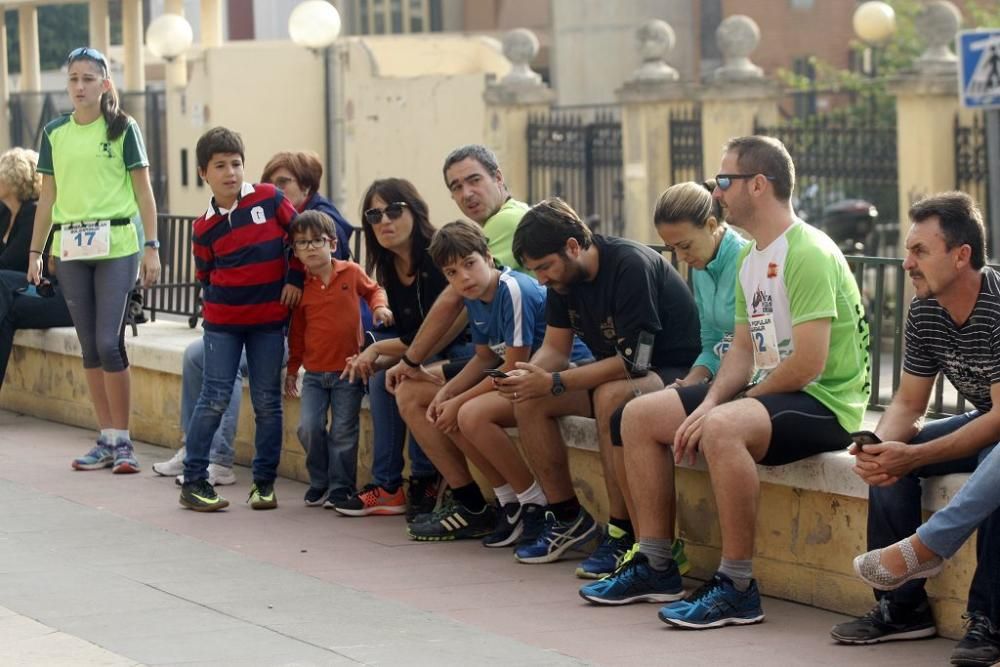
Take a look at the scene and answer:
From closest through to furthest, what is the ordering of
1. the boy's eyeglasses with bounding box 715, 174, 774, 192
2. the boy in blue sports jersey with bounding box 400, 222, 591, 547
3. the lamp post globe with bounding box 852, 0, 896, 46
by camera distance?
the boy's eyeglasses with bounding box 715, 174, 774, 192 < the boy in blue sports jersey with bounding box 400, 222, 591, 547 < the lamp post globe with bounding box 852, 0, 896, 46

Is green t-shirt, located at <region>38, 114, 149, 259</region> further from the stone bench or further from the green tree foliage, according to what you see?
the green tree foliage

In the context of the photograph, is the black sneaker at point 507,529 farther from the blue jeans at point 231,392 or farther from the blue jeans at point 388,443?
the blue jeans at point 231,392

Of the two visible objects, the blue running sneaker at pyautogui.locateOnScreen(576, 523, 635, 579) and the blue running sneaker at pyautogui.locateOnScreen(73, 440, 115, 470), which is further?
the blue running sneaker at pyautogui.locateOnScreen(73, 440, 115, 470)

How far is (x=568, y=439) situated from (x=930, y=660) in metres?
2.12

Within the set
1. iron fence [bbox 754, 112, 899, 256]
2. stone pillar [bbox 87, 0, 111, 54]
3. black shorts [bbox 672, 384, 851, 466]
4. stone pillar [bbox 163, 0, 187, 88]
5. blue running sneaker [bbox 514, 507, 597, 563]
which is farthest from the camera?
stone pillar [bbox 87, 0, 111, 54]

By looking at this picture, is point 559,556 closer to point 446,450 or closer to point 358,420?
point 446,450

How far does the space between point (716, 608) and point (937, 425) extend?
96 cm

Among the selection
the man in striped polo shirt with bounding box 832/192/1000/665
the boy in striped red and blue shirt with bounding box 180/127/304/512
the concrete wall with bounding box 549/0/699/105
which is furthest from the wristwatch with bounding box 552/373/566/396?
the concrete wall with bounding box 549/0/699/105

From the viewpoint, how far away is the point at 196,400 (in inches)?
377

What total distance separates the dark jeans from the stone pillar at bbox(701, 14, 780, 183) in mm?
13208

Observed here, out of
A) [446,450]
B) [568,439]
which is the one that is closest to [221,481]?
[446,450]

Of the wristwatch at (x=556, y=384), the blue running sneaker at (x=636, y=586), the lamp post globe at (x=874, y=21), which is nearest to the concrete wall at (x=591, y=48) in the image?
the lamp post globe at (x=874, y=21)

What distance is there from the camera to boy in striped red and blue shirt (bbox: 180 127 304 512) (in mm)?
8648

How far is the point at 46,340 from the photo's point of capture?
11.5m
